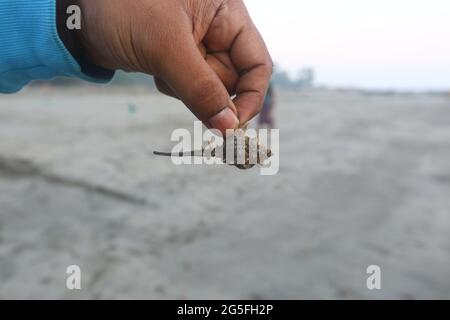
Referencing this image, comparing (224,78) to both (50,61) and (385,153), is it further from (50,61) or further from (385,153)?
(385,153)

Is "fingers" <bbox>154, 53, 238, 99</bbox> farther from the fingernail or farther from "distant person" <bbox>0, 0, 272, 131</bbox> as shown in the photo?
the fingernail

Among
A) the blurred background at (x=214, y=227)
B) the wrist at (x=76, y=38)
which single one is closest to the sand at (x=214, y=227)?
the blurred background at (x=214, y=227)

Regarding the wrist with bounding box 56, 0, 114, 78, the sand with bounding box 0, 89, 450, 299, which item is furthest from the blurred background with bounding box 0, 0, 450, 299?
the wrist with bounding box 56, 0, 114, 78

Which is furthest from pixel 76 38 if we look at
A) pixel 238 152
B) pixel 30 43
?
pixel 238 152

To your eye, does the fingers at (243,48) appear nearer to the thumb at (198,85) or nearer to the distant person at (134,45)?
the distant person at (134,45)

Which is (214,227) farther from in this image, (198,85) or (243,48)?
(198,85)
